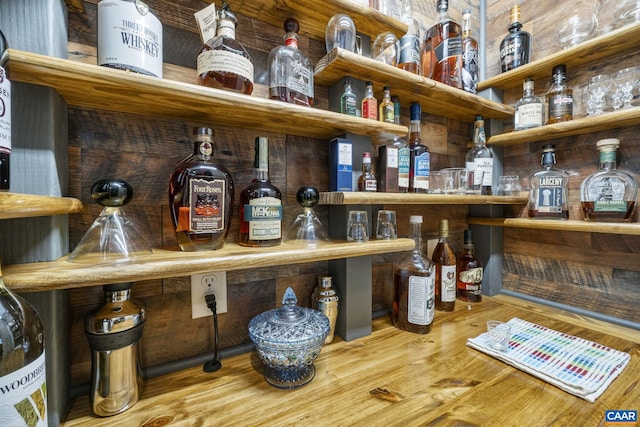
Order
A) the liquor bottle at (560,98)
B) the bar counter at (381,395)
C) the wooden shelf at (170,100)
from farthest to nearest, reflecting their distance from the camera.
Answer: the liquor bottle at (560,98) < the bar counter at (381,395) < the wooden shelf at (170,100)

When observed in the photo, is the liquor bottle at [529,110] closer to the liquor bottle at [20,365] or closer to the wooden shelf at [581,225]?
the wooden shelf at [581,225]

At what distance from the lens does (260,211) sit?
0.72 m

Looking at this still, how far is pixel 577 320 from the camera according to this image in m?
1.07

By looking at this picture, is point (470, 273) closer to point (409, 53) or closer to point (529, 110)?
point (529, 110)

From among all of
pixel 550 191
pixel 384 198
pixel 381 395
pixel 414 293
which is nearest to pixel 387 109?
pixel 384 198

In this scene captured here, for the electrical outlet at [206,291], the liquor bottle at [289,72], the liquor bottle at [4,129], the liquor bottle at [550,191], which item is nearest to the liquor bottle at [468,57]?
the liquor bottle at [550,191]

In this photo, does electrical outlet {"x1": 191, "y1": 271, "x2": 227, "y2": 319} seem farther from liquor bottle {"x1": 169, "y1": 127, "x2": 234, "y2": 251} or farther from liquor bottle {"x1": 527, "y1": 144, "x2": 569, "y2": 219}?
liquor bottle {"x1": 527, "y1": 144, "x2": 569, "y2": 219}

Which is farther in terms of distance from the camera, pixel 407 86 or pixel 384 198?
pixel 407 86

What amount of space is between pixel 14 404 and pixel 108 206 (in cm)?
35

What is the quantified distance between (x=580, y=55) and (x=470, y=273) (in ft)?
3.05

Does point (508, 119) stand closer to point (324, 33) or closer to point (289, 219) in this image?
point (324, 33)

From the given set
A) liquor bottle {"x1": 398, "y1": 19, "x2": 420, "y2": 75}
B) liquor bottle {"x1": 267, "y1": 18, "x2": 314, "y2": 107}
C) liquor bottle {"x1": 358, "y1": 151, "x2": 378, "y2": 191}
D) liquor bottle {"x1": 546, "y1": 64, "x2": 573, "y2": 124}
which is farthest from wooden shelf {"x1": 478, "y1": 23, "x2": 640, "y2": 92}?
liquor bottle {"x1": 267, "y1": 18, "x2": 314, "y2": 107}

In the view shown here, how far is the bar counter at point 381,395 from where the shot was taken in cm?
59

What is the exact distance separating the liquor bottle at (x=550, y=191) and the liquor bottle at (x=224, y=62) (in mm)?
1190
